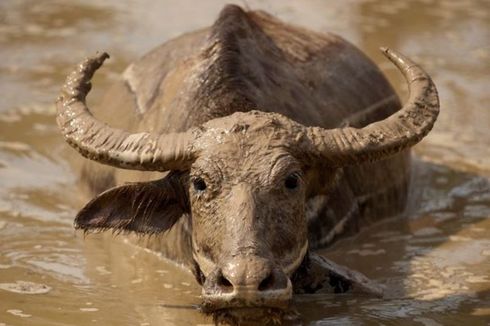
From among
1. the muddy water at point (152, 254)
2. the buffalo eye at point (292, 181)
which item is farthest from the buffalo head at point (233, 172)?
the muddy water at point (152, 254)

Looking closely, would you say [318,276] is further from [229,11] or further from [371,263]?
[229,11]

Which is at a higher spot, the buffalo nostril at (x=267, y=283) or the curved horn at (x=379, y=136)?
the curved horn at (x=379, y=136)

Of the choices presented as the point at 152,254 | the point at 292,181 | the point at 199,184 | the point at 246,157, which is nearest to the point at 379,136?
the point at 292,181

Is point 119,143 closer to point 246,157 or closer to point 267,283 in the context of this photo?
point 246,157

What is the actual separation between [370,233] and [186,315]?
1860 millimetres

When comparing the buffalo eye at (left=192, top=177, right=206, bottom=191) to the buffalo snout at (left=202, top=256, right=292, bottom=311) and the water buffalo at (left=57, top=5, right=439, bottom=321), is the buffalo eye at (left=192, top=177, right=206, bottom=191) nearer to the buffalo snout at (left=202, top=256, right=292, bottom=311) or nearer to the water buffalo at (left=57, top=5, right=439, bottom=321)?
the water buffalo at (left=57, top=5, right=439, bottom=321)

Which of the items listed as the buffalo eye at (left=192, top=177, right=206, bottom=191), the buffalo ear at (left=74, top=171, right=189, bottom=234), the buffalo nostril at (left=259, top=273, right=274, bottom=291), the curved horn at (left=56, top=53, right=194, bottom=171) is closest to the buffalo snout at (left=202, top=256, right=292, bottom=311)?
the buffalo nostril at (left=259, top=273, right=274, bottom=291)

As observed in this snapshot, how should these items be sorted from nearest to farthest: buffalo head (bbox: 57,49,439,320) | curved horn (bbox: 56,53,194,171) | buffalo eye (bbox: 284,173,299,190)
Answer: buffalo head (bbox: 57,49,439,320) < buffalo eye (bbox: 284,173,299,190) < curved horn (bbox: 56,53,194,171)

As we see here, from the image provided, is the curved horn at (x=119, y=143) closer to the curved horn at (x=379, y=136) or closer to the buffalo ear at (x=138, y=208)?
the buffalo ear at (x=138, y=208)

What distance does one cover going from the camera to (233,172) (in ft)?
20.1

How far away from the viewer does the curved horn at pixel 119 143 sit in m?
6.35

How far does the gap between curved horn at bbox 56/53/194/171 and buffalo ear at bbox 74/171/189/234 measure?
188 mm

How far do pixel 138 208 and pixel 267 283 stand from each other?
1.23 m

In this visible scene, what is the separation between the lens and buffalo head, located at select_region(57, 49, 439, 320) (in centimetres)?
592
